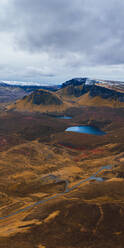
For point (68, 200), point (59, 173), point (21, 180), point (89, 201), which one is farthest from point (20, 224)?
point (59, 173)

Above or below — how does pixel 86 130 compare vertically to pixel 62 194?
above

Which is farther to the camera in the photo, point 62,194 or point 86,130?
point 86,130

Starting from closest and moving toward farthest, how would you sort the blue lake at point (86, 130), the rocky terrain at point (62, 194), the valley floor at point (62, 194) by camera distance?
the valley floor at point (62, 194), the rocky terrain at point (62, 194), the blue lake at point (86, 130)

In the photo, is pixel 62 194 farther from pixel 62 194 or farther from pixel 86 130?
pixel 86 130

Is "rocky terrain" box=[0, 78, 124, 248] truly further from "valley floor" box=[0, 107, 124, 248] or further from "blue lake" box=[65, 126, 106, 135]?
"blue lake" box=[65, 126, 106, 135]

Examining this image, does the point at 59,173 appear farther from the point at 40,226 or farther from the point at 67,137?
the point at 67,137

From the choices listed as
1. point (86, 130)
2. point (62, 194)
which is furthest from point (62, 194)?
point (86, 130)

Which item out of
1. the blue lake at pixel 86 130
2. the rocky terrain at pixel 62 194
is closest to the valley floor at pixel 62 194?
the rocky terrain at pixel 62 194

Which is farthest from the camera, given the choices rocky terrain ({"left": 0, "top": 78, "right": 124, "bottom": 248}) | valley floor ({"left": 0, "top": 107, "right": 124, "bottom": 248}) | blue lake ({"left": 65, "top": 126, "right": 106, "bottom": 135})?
blue lake ({"left": 65, "top": 126, "right": 106, "bottom": 135})

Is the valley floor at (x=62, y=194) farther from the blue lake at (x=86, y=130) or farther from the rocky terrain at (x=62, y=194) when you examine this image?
the blue lake at (x=86, y=130)

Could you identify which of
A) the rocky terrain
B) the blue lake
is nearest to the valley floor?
the rocky terrain

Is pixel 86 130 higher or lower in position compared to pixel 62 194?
higher
